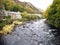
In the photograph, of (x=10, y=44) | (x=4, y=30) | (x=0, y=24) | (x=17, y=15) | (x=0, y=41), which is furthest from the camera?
(x=17, y=15)

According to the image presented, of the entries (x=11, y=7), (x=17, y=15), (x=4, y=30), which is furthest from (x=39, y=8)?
(x=4, y=30)

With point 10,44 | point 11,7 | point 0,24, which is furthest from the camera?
point 11,7

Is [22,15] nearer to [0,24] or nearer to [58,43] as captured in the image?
[0,24]

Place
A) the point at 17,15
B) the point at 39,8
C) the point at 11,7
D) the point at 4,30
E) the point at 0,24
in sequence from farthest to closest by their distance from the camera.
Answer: the point at 39,8
the point at 11,7
the point at 17,15
the point at 0,24
the point at 4,30

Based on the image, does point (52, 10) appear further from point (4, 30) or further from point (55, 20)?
point (4, 30)

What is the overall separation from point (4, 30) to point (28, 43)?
12.1 meters

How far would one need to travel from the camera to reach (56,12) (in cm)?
5719

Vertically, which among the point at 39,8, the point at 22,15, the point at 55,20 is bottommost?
the point at 39,8

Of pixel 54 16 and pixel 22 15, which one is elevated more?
pixel 54 16

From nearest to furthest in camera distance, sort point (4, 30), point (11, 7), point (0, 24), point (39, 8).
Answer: point (4, 30) < point (0, 24) < point (11, 7) < point (39, 8)

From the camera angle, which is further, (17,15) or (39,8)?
(39,8)

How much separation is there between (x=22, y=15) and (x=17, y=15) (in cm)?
496

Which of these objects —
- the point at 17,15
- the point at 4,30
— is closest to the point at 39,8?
the point at 17,15

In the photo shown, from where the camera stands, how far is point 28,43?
35.6 meters
